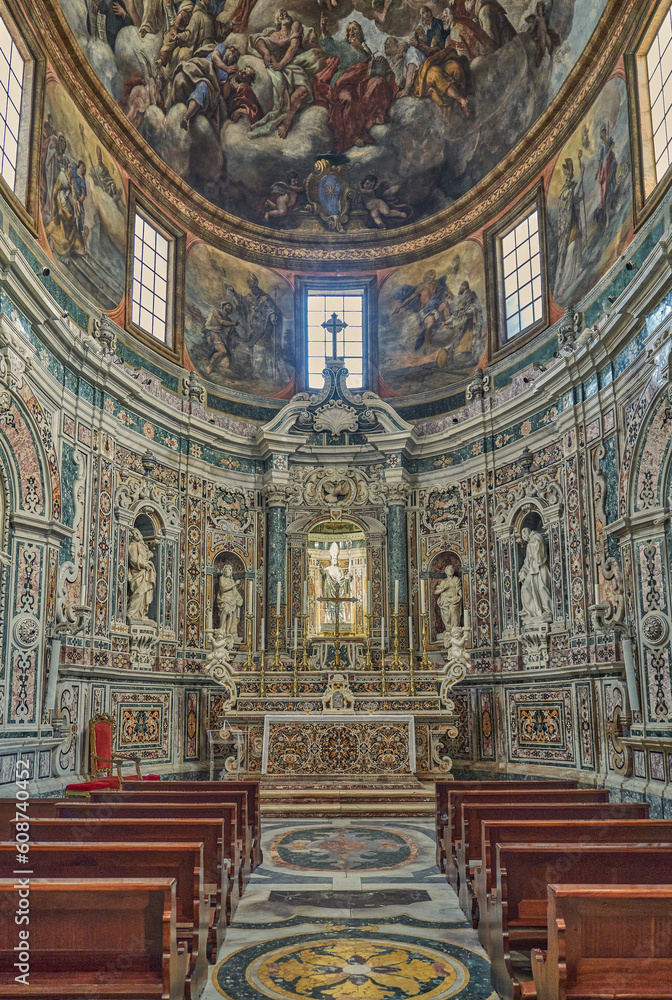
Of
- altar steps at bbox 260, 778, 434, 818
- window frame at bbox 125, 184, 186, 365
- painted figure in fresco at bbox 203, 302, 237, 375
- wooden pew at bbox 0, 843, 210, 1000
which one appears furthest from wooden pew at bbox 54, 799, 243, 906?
painted figure in fresco at bbox 203, 302, 237, 375

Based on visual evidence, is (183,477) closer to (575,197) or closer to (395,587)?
(395,587)

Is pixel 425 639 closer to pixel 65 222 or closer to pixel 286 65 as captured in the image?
pixel 65 222

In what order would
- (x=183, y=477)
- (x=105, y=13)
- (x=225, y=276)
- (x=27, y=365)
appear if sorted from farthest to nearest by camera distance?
(x=225, y=276), (x=183, y=477), (x=105, y=13), (x=27, y=365)

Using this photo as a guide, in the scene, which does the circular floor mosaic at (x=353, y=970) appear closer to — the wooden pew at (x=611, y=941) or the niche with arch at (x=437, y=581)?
the wooden pew at (x=611, y=941)

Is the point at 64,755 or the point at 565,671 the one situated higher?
the point at 565,671

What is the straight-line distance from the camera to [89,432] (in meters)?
13.6

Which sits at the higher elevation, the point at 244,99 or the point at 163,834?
the point at 244,99

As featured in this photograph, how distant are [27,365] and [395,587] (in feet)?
28.8

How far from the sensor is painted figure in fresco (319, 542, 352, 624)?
16.9 m

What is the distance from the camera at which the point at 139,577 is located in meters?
14.9

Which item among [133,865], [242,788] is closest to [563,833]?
[133,865]

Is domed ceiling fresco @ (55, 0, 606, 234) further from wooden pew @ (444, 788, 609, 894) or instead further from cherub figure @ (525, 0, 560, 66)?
wooden pew @ (444, 788, 609, 894)

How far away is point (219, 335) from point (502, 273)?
6227 mm

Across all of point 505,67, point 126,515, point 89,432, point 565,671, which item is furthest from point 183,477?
point 505,67
